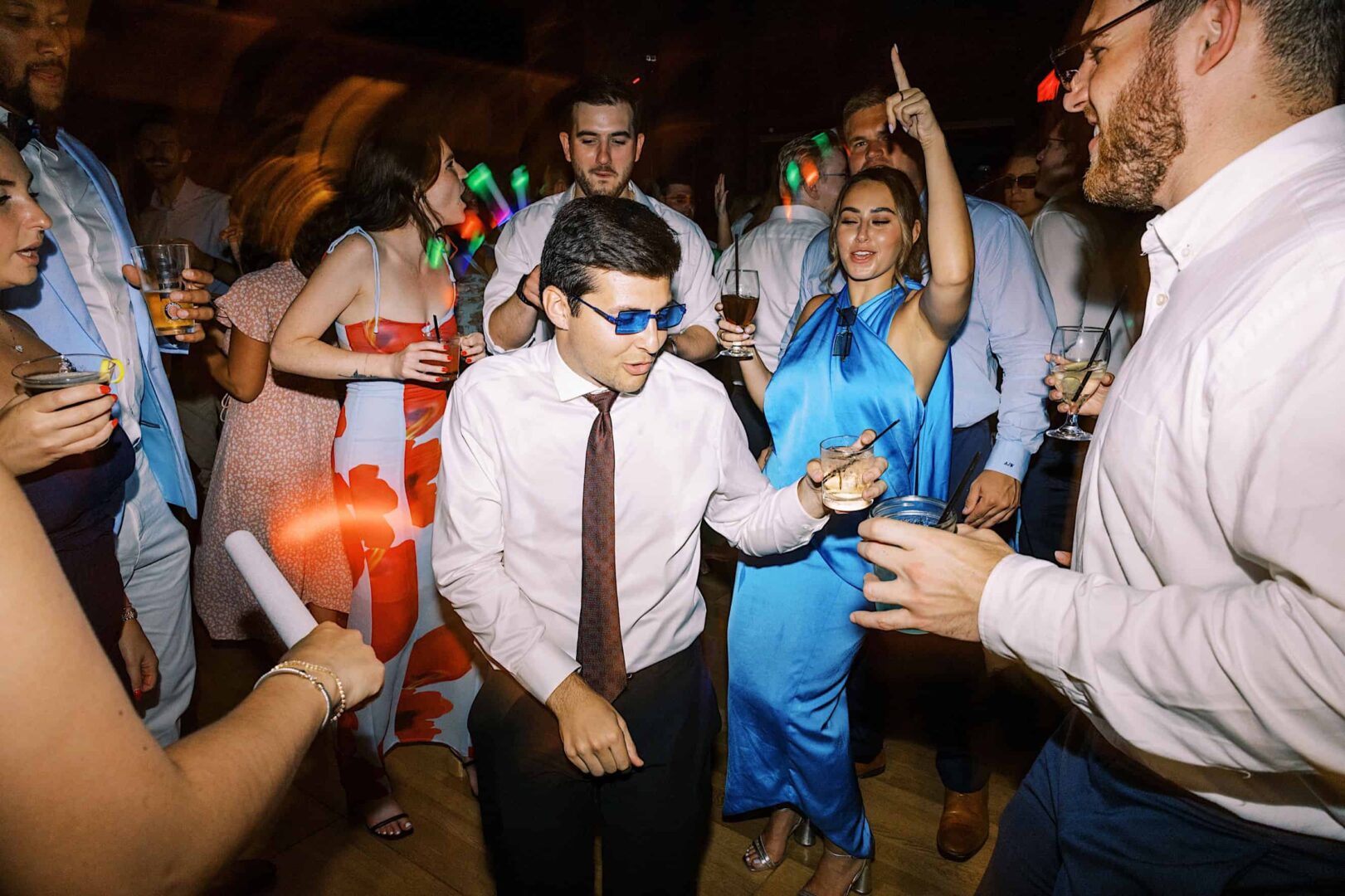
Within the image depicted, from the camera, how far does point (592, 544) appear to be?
1785mm

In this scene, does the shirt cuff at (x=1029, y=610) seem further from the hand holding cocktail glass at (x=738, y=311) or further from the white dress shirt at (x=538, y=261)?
the white dress shirt at (x=538, y=261)

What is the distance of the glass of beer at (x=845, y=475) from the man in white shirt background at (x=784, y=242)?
69.5 inches

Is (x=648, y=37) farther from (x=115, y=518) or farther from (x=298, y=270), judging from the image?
(x=115, y=518)

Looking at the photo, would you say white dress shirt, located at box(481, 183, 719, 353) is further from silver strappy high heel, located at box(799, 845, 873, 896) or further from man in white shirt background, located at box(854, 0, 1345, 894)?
silver strappy high heel, located at box(799, 845, 873, 896)

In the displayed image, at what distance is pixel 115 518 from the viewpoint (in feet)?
6.83

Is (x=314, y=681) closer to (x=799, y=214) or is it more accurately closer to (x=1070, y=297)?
(x=1070, y=297)

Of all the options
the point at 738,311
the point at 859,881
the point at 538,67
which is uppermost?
the point at 538,67

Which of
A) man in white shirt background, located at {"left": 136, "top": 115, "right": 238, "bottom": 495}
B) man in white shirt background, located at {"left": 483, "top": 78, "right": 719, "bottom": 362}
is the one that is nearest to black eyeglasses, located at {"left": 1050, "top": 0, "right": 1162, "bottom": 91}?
man in white shirt background, located at {"left": 483, "top": 78, "right": 719, "bottom": 362}

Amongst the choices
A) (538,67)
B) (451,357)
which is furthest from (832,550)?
(538,67)

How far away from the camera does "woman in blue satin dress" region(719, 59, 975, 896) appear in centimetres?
230

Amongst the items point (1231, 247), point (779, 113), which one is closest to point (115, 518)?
point (1231, 247)

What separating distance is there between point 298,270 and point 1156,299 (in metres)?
3.02

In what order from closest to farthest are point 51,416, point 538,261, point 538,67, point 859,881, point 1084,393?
point 51,416, point 1084,393, point 859,881, point 538,261, point 538,67

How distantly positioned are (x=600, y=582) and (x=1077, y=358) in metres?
1.62
